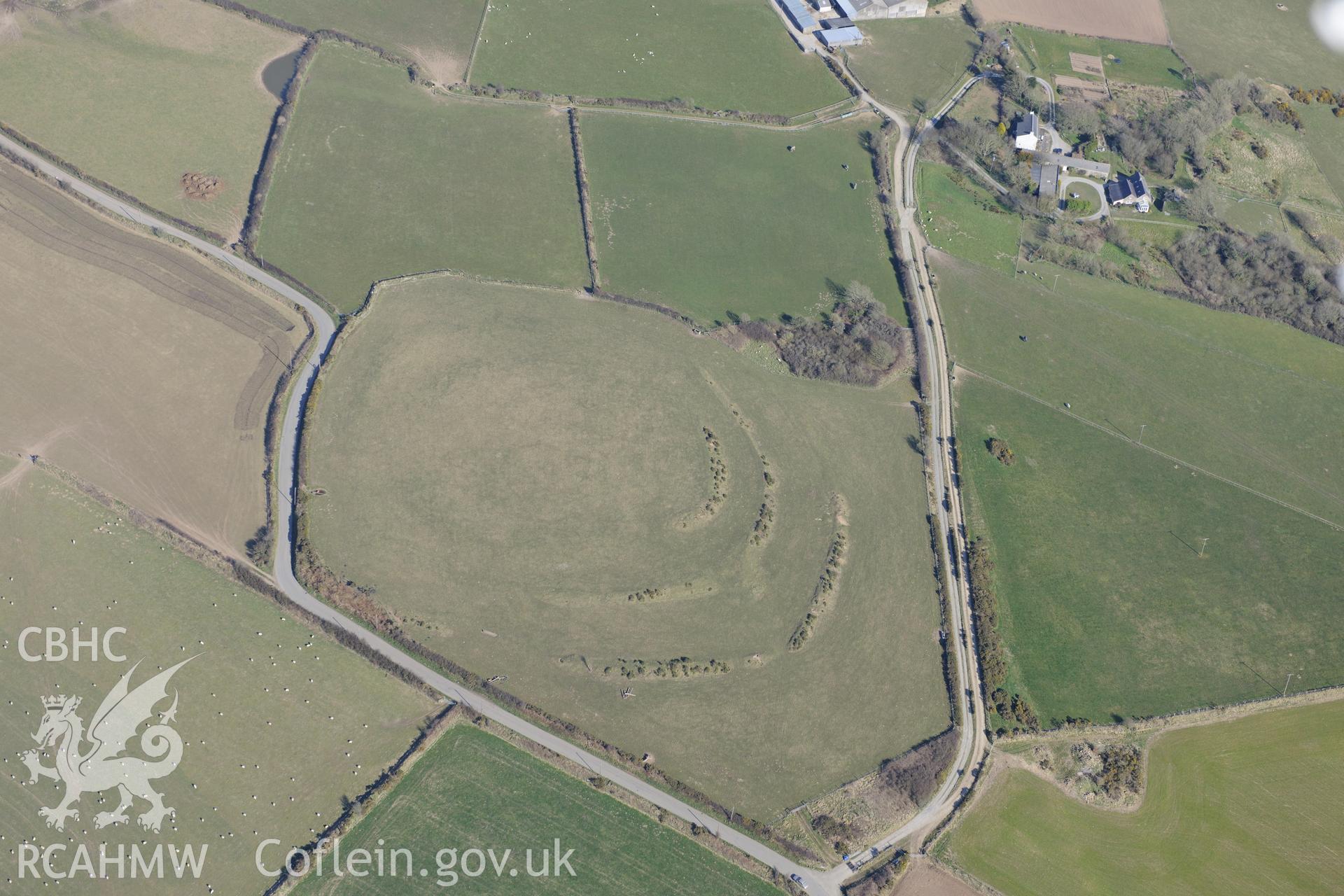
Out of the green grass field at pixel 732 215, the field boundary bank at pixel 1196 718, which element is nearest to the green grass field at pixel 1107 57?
the green grass field at pixel 732 215

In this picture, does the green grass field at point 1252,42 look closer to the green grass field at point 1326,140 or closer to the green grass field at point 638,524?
the green grass field at point 1326,140

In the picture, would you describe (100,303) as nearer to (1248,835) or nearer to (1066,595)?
(1066,595)

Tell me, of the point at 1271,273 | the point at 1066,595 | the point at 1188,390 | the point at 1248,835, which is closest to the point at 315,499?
the point at 1066,595

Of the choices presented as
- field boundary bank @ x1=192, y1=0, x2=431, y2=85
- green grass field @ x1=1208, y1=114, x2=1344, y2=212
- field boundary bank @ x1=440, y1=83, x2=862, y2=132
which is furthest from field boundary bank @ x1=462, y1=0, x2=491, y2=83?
green grass field @ x1=1208, y1=114, x2=1344, y2=212

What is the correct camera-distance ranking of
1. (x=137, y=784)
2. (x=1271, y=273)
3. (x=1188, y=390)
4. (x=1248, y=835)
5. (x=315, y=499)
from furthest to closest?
(x=1271, y=273) < (x=1188, y=390) < (x=315, y=499) < (x=1248, y=835) < (x=137, y=784)

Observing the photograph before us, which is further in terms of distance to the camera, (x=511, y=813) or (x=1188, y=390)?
(x=1188, y=390)

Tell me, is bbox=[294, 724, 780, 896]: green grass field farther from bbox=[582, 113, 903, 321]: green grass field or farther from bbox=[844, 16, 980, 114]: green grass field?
bbox=[844, 16, 980, 114]: green grass field
